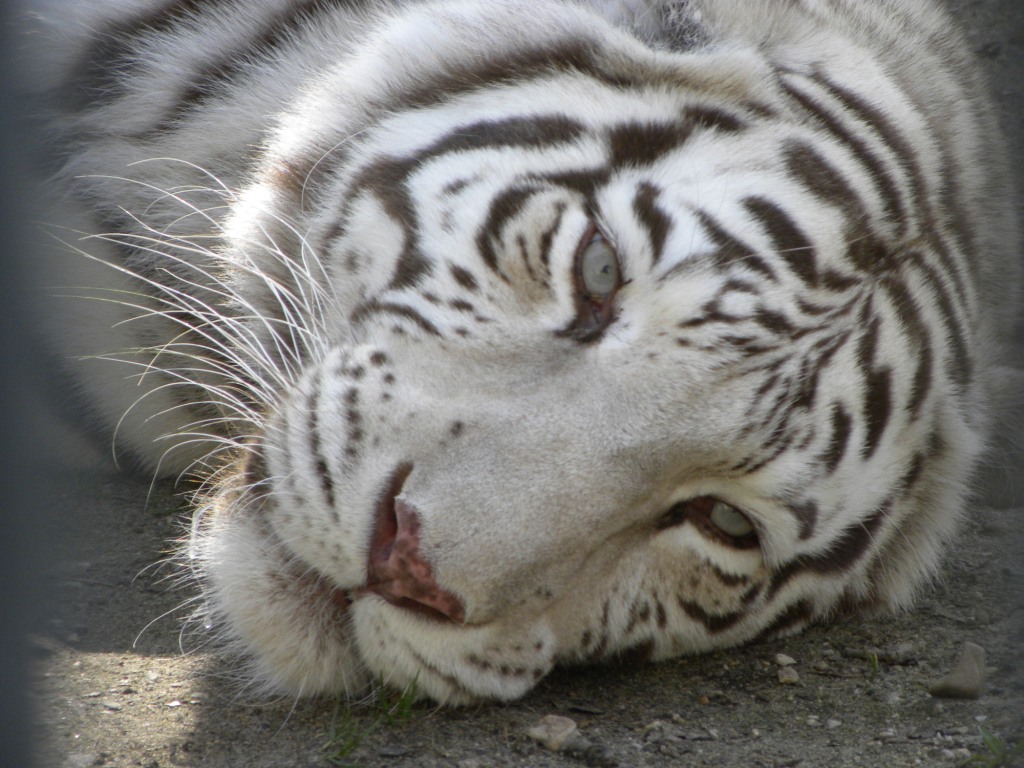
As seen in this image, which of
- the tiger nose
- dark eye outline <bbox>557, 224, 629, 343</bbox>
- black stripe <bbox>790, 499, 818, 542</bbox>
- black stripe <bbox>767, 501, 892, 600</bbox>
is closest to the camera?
the tiger nose

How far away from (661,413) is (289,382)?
586 millimetres

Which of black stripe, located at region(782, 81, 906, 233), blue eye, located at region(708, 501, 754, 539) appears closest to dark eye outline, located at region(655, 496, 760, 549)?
blue eye, located at region(708, 501, 754, 539)

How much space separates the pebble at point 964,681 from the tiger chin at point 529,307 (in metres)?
0.23

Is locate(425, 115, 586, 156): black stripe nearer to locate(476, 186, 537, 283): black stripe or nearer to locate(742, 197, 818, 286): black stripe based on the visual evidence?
locate(476, 186, 537, 283): black stripe

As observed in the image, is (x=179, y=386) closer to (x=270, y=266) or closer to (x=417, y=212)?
(x=270, y=266)

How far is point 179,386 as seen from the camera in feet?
7.45

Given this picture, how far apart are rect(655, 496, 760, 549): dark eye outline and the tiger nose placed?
1.35ft

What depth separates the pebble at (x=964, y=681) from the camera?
6.02 ft

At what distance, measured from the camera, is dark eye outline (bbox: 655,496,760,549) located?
176 centimetres

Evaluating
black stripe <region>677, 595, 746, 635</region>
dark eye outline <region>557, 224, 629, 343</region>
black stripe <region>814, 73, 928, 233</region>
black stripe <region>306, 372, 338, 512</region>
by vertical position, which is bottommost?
black stripe <region>677, 595, 746, 635</region>

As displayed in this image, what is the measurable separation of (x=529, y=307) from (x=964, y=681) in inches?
37.0

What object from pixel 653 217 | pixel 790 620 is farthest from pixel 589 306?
pixel 790 620

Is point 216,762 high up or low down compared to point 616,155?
down

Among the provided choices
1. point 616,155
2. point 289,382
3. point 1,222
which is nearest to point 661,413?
point 616,155
